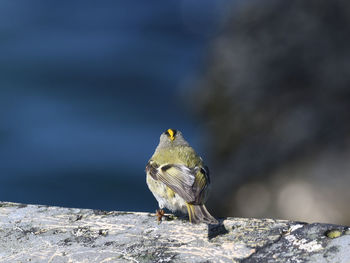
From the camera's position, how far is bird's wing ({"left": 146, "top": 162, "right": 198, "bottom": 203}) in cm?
454

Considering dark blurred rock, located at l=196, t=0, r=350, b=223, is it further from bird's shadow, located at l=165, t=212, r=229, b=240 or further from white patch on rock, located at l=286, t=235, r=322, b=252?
white patch on rock, located at l=286, t=235, r=322, b=252

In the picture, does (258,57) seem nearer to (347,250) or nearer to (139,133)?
(139,133)

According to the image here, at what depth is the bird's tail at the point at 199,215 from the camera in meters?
3.85

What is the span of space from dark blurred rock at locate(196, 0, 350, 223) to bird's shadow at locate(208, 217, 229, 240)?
3474 mm

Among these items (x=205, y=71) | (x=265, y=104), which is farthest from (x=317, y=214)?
(x=205, y=71)

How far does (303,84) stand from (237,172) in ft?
4.83

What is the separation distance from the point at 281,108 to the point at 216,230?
5024 millimetres

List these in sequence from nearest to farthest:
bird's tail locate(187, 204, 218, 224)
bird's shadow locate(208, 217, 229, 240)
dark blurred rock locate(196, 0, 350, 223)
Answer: bird's shadow locate(208, 217, 229, 240)
bird's tail locate(187, 204, 218, 224)
dark blurred rock locate(196, 0, 350, 223)

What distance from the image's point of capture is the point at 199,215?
4000 mm

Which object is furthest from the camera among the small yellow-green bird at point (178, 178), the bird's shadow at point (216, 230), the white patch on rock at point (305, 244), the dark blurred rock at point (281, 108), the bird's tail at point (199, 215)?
the dark blurred rock at point (281, 108)

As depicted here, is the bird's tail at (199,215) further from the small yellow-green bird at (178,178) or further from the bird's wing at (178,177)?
the bird's wing at (178,177)

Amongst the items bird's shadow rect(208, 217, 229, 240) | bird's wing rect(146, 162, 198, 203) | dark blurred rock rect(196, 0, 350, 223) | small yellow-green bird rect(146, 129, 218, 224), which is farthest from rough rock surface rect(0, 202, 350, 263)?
dark blurred rock rect(196, 0, 350, 223)

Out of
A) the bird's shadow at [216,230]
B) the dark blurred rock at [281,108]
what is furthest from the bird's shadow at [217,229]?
the dark blurred rock at [281,108]

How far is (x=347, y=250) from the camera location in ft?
10.5
